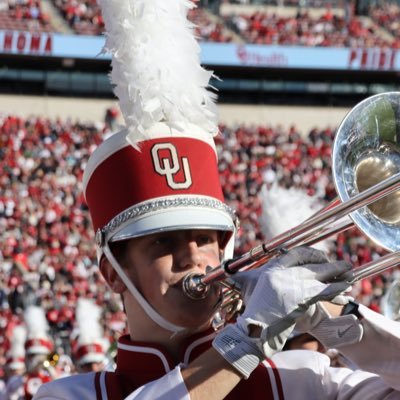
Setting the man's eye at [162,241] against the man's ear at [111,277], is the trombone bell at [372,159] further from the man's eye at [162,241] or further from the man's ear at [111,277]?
the man's ear at [111,277]

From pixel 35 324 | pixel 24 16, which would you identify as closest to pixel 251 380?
pixel 35 324

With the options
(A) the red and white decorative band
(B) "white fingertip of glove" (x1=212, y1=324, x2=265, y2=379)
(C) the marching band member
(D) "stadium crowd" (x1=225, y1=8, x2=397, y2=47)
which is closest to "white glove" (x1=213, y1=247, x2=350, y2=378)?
(B) "white fingertip of glove" (x1=212, y1=324, x2=265, y2=379)

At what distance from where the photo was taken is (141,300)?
293cm

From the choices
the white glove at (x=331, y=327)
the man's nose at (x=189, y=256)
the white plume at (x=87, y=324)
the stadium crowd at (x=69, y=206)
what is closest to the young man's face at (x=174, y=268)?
the man's nose at (x=189, y=256)

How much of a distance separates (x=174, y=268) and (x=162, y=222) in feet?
0.40

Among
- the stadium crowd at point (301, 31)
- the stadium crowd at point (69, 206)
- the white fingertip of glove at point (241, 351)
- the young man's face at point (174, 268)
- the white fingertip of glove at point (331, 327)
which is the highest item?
the white fingertip of glove at point (331, 327)

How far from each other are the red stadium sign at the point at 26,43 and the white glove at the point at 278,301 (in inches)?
958

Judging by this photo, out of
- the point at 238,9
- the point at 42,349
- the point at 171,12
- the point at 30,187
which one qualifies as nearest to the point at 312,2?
the point at 238,9

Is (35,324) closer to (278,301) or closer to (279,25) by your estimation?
(278,301)

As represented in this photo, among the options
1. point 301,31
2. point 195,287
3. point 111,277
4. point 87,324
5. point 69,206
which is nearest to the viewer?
point 195,287

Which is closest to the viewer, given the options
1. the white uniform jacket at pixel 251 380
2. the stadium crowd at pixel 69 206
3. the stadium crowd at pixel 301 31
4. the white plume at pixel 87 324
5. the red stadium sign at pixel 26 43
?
the white uniform jacket at pixel 251 380

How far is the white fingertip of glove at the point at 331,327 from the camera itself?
2.52 metres

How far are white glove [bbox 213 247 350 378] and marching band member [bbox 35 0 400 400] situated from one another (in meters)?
0.14

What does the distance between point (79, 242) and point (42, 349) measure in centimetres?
870
